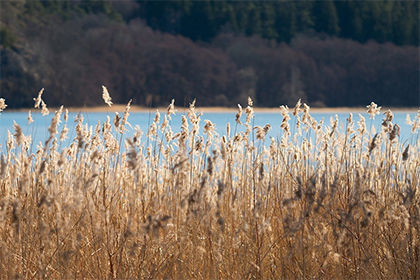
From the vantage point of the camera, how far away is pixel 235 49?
109 ft

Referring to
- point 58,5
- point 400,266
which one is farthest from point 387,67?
point 400,266

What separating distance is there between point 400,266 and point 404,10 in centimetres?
3223

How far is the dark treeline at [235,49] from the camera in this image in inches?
1177

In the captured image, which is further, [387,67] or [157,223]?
[387,67]

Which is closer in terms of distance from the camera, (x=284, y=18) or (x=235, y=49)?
(x=284, y=18)

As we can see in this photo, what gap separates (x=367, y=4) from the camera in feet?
108

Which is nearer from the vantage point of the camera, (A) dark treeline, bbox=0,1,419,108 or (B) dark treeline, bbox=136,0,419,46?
(A) dark treeline, bbox=0,1,419,108

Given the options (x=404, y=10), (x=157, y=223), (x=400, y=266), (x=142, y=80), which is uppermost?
(x=404, y=10)

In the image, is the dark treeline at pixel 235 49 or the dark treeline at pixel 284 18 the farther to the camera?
the dark treeline at pixel 284 18

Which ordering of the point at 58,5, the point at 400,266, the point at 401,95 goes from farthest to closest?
the point at 401,95
the point at 58,5
the point at 400,266

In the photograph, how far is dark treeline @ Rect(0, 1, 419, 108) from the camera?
29.9 metres

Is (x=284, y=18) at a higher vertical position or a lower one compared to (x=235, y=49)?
higher

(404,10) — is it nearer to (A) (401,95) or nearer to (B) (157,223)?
(A) (401,95)

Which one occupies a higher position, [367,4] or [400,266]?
[367,4]
